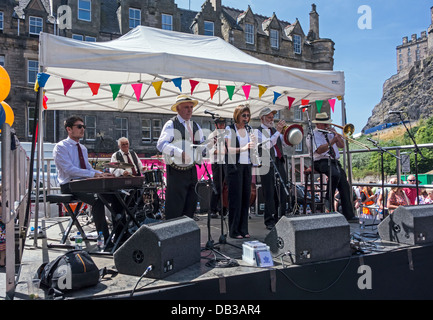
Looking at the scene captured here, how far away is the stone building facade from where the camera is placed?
64.3ft

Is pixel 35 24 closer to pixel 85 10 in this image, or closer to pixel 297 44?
pixel 85 10

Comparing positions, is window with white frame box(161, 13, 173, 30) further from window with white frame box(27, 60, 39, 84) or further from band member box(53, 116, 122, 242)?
band member box(53, 116, 122, 242)

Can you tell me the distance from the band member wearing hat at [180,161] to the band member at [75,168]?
0.86m

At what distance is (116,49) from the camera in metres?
4.03

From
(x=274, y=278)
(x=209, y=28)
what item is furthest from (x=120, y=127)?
(x=274, y=278)

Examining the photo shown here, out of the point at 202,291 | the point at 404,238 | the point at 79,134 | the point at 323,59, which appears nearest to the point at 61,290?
the point at 202,291

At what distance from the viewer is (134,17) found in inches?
904

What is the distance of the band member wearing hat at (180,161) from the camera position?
396 centimetres

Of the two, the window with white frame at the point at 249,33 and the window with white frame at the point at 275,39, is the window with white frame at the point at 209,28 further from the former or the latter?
the window with white frame at the point at 275,39

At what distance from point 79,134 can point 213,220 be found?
116 inches

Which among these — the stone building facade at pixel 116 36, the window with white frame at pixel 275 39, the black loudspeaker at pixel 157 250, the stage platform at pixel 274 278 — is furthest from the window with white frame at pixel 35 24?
the black loudspeaker at pixel 157 250

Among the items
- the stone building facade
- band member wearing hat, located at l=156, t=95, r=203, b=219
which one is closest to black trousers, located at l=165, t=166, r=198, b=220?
band member wearing hat, located at l=156, t=95, r=203, b=219

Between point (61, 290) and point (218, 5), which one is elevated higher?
point (218, 5)
